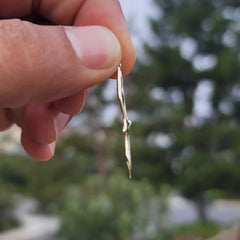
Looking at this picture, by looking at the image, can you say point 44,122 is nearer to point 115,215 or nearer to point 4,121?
point 4,121

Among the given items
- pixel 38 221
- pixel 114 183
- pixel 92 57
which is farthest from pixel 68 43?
pixel 38 221

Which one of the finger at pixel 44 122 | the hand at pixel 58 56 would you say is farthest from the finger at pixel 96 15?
the finger at pixel 44 122

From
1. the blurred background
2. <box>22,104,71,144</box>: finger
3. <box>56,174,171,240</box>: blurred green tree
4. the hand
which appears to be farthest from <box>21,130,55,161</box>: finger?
the blurred background

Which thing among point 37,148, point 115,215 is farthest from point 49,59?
point 115,215

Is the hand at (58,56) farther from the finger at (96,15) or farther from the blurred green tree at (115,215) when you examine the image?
the blurred green tree at (115,215)

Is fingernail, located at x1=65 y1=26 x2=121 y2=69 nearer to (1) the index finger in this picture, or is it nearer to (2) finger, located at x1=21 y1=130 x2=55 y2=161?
(1) the index finger
